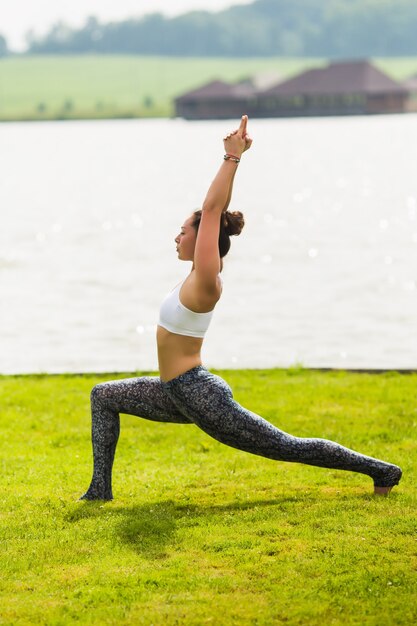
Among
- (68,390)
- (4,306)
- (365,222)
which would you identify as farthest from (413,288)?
(365,222)

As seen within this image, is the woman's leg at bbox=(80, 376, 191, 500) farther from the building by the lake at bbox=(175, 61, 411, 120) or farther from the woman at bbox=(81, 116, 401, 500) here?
the building by the lake at bbox=(175, 61, 411, 120)

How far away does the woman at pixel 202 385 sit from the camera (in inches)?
247

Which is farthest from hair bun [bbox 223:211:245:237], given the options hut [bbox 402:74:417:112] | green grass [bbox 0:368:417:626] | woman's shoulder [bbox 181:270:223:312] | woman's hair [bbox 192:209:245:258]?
hut [bbox 402:74:417:112]

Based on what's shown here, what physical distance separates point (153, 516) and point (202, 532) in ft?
1.42

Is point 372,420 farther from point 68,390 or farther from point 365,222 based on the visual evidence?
point 365,222

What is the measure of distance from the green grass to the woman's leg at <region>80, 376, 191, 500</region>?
0.32 m

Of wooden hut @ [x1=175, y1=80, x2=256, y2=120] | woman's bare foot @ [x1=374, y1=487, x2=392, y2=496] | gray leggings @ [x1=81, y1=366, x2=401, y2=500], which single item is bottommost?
woman's bare foot @ [x1=374, y1=487, x2=392, y2=496]

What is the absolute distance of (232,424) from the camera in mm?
6492

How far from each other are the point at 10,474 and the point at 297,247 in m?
30.7

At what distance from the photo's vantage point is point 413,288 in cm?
2514

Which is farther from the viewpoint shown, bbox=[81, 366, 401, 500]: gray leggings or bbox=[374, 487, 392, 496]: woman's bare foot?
bbox=[374, 487, 392, 496]: woman's bare foot

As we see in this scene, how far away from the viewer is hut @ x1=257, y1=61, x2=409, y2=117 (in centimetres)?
18175

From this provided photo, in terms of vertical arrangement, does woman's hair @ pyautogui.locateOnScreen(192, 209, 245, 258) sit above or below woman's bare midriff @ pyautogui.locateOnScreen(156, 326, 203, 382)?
above

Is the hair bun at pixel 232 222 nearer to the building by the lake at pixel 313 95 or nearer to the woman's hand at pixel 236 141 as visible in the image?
the woman's hand at pixel 236 141
